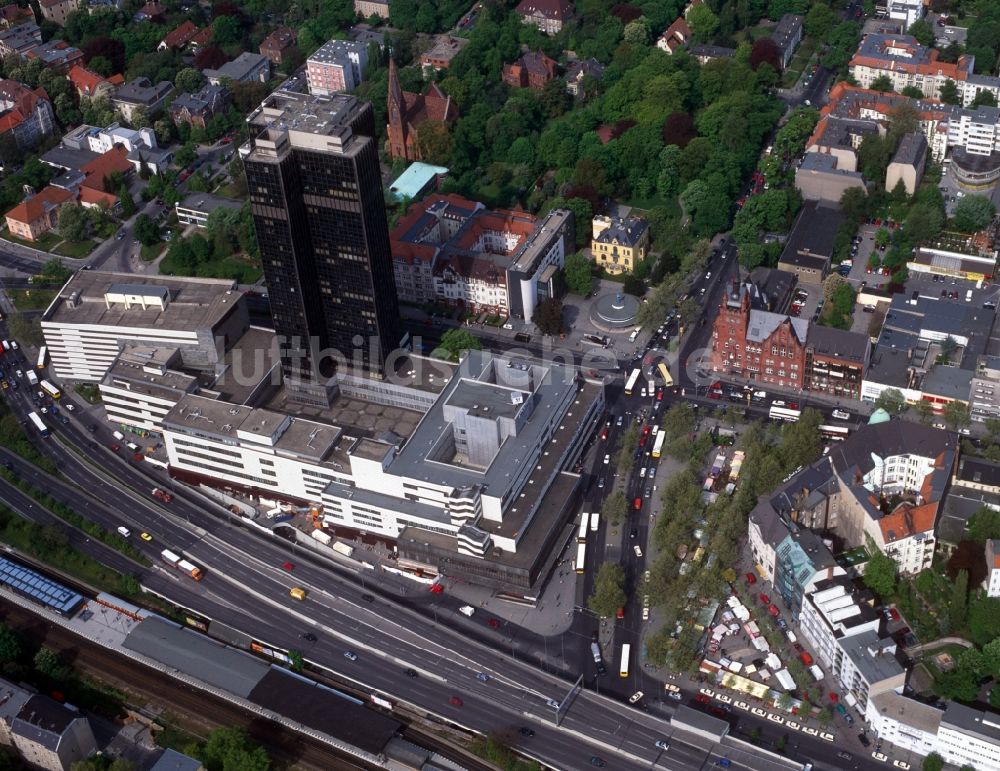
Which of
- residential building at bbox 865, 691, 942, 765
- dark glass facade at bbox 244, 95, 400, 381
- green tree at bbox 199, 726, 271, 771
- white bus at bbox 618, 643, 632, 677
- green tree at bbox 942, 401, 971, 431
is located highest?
dark glass facade at bbox 244, 95, 400, 381

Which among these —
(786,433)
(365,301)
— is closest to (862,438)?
(786,433)

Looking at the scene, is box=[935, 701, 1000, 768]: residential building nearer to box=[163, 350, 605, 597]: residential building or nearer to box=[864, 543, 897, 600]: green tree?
box=[864, 543, 897, 600]: green tree

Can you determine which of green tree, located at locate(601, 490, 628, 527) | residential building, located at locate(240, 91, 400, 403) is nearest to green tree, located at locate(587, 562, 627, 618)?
green tree, located at locate(601, 490, 628, 527)

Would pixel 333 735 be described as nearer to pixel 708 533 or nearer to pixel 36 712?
pixel 36 712

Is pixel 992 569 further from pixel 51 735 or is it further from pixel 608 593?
pixel 51 735

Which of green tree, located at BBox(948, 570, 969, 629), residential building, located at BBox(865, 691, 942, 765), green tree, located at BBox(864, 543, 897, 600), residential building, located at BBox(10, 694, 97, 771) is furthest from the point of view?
green tree, located at BBox(864, 543, 897, 600)

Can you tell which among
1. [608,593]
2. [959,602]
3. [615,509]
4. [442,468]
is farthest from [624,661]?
[959,602]
